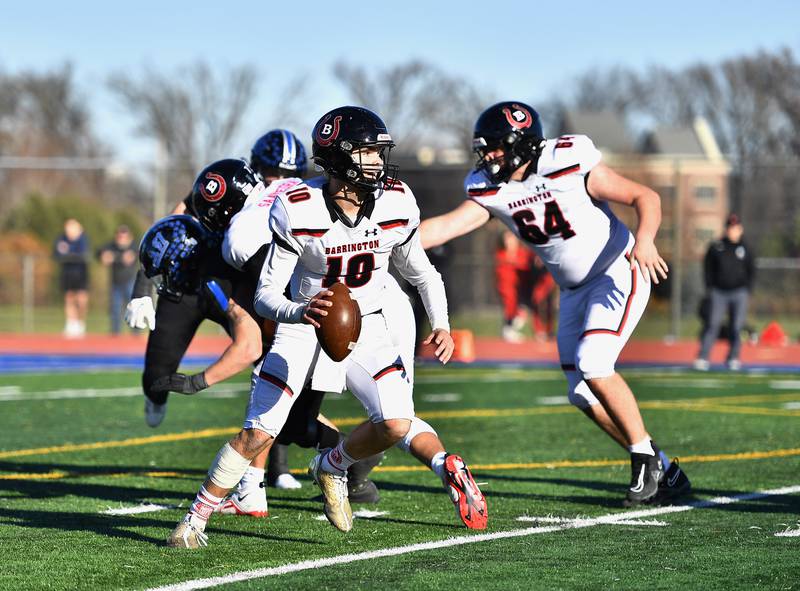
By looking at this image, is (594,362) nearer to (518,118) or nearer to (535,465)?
(518,118)

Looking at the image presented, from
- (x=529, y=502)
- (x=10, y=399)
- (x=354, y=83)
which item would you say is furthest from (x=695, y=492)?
(x=354, y=83)

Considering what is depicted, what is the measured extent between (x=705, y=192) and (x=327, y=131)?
27.9 m

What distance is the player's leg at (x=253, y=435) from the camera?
525 cm

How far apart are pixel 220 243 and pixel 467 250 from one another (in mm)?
22996

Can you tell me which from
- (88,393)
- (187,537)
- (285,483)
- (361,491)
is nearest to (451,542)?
(187,537)

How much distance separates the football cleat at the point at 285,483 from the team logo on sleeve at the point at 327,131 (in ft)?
7.75

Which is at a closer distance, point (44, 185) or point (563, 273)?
point (563, 273)

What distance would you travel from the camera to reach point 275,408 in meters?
5.28

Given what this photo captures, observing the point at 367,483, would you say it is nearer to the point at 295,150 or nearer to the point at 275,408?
the point at 275,408

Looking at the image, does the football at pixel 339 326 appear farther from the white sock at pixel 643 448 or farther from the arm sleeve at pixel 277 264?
the white sock at pixel 643 448

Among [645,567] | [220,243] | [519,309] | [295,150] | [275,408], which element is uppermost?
[295,150]

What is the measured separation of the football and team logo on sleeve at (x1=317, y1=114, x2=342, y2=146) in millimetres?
626

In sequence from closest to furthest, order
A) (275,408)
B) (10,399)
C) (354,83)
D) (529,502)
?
(275,408), (529,502), (10,399), (354,83)

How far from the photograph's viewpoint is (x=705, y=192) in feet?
106
